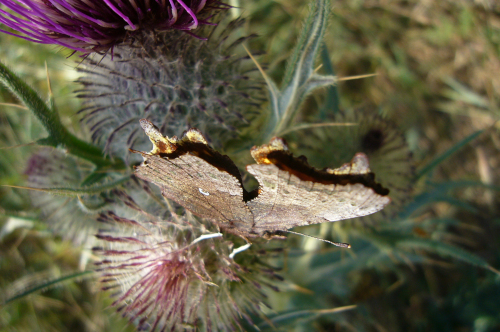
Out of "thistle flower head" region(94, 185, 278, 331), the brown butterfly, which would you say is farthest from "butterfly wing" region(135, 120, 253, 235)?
"thistle flower head" region(94, 185, 278, 331)

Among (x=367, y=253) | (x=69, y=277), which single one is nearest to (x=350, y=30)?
(x=367, y=253)

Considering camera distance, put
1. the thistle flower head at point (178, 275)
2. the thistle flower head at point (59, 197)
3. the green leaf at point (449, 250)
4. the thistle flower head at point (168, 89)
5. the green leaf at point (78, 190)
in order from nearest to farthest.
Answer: the green leaf at point (78, 190) → the thistle flower head at point (178, 275) → the thistle flower head at point (168, 89) → the green leaf at point (449, 250) → the thistle flower head at point (59, 197)

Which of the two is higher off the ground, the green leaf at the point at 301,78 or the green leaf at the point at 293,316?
the green leaf at the point at 301,78

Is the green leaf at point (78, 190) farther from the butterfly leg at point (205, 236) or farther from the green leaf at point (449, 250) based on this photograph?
the green leaf at point (449, 250)

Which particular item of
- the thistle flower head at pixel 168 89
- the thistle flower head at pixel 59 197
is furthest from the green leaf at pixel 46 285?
the thistle flower head at pixel 168 89

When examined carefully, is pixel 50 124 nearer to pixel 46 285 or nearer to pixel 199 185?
pixel 199 185

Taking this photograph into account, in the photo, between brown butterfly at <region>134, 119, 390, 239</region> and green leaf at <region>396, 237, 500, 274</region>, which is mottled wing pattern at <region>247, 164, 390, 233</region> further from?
green leaf at <region>396, 237, 500, 274</region>
